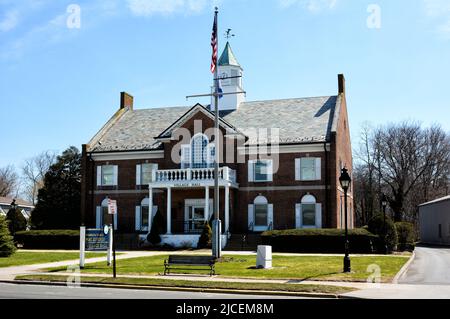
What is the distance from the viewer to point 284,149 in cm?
4031

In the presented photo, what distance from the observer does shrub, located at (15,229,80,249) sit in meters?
38.6

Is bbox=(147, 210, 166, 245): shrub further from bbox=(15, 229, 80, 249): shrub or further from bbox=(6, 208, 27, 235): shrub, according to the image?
bbox=(6, 208, 27, 235): shrub

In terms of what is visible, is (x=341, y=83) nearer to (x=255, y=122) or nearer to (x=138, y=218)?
(x=255, y=122)

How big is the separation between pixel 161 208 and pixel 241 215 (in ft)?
21.2

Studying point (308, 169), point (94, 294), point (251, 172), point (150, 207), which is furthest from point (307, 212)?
point (94, 294)

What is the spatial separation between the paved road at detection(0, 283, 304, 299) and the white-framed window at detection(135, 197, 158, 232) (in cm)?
2486

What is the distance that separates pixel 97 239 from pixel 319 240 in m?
13.9

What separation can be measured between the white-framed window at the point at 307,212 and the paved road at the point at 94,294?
23496 millimetres

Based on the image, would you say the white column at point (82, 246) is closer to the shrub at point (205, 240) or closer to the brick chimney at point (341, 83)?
the shrub at point (205, 240)
